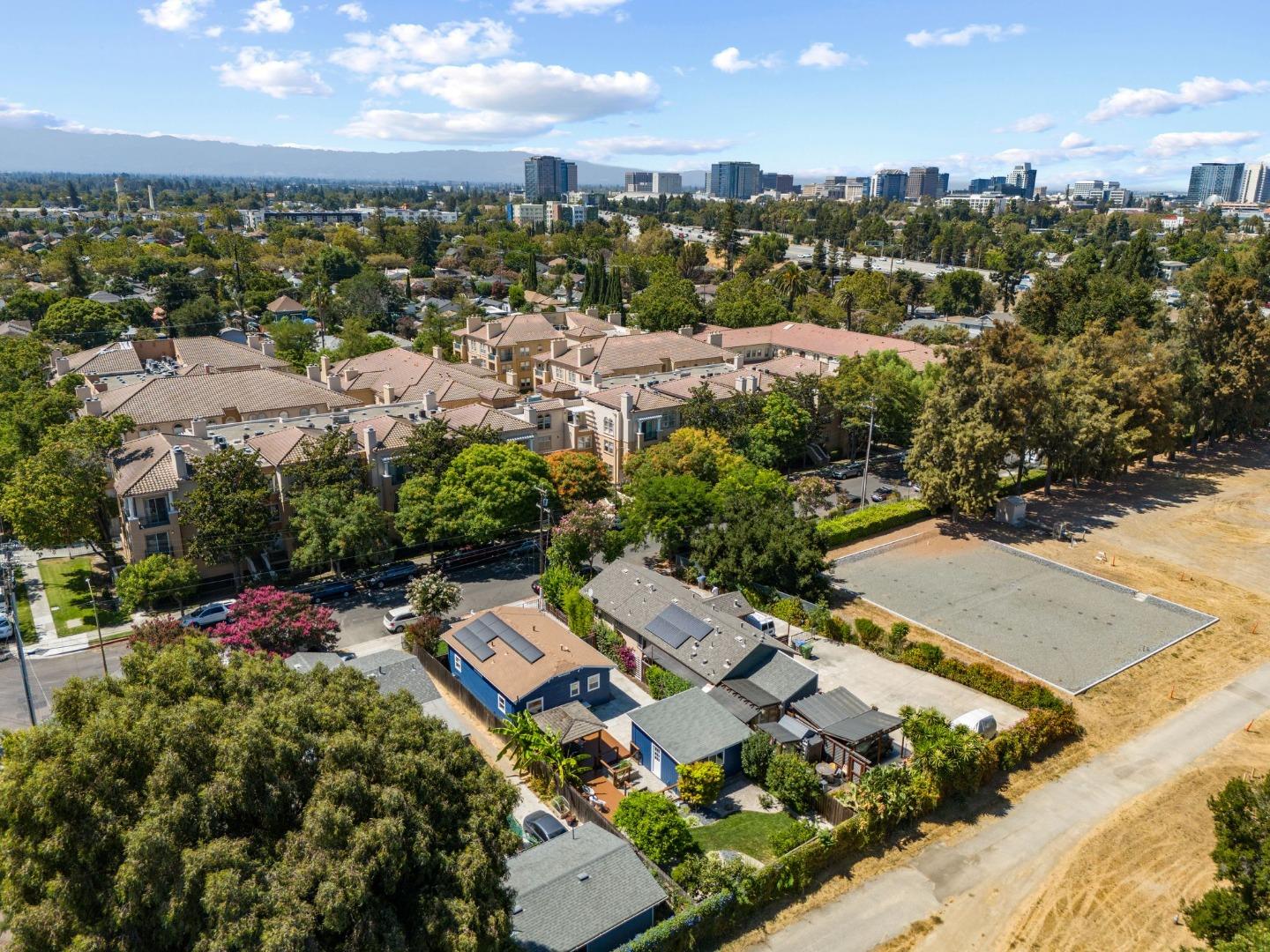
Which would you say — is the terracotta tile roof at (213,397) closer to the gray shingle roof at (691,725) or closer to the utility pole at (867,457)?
the utility pole at (867,457)

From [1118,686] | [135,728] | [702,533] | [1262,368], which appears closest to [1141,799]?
[1118,686]

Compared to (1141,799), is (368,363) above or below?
above

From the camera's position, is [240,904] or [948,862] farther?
[948,862]

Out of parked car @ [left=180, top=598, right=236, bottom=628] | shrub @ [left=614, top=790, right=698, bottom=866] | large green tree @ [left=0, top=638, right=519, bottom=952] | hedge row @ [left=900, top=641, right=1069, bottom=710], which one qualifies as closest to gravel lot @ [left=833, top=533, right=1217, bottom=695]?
hedge row @ [left=900, top=641, right=1069, bottom=710]

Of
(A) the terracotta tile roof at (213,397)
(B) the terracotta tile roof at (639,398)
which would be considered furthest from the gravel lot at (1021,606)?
(A) the terracotta tile roof at (213,397)

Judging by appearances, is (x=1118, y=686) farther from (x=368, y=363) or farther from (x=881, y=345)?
(x=368, y=363)

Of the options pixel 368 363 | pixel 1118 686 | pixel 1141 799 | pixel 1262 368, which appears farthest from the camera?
pixel 368 363

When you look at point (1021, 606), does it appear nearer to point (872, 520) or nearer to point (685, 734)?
point (872, 520)

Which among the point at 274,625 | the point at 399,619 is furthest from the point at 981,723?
the point at 274,625
